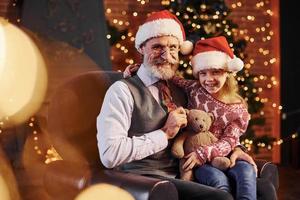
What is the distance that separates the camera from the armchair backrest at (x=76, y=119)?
2.34 meters

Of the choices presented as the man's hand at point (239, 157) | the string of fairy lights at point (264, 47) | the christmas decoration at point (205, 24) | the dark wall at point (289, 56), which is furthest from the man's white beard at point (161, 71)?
the dark wall at point (289, 56)

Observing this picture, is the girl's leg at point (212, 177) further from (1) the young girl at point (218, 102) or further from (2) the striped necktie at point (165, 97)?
(2) the striped necktie at point (165, 97)

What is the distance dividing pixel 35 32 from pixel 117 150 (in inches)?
104

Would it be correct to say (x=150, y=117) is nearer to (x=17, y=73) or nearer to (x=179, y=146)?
(x=179, y=146)

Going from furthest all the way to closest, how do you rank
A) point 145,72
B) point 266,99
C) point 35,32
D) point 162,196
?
point 266,99 < point 35,32 < point 145,72 < point 162,196

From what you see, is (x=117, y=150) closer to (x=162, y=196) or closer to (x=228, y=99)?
(x=162, y=196)

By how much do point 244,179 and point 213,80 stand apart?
0.49 meters

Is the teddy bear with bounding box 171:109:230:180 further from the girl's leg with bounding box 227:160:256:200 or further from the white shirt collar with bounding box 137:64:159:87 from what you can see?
the white shirt collar with bounding box 137:64:159:87

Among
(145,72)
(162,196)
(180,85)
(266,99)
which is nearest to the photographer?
(162,196)

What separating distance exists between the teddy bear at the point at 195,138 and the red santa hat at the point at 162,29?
33 cm

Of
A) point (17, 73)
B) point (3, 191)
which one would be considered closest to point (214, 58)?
point (3, 191)

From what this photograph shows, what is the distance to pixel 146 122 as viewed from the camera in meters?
2.21

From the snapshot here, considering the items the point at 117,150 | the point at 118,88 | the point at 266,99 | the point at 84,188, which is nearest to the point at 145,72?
the point at 118,88

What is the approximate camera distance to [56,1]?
4457 millimetres
